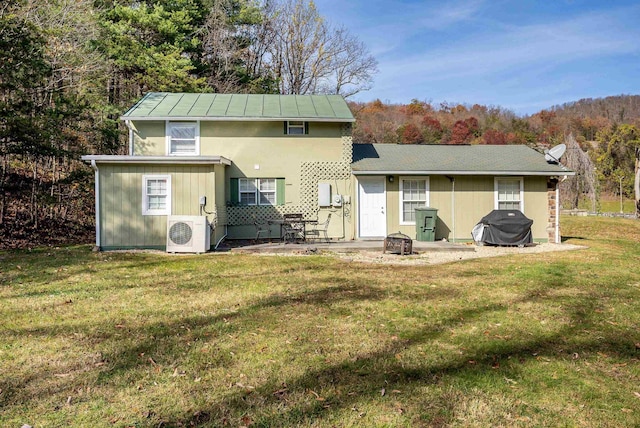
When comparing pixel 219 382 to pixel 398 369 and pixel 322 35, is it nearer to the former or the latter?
pixel 398 369

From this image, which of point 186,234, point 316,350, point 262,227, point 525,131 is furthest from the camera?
point 525,131

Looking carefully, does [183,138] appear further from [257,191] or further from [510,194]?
[510,194]

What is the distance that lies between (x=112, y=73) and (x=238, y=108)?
9.31m

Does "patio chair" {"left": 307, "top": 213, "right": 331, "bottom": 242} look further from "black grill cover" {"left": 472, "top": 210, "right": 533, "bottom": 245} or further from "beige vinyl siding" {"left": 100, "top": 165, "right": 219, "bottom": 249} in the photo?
"black grill cover" {"left": 472, "top": 210, "right": 533, "bottom": 245}

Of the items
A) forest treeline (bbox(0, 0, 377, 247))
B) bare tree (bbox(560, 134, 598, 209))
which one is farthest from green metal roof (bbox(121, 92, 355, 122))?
bare tree (bbox(560, 134, 598, 209))

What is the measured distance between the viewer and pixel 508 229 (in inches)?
477

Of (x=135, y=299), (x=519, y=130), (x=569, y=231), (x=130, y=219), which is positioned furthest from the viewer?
(x=519, y=130)

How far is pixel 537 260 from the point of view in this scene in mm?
9578

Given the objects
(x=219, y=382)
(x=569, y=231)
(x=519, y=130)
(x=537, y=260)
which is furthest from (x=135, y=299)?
(x=519, y=130)

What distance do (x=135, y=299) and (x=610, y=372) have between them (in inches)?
209

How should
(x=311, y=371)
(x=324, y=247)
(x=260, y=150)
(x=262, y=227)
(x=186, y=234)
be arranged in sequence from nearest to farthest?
(x=311, y=371) < (x=186, y=234) < (x=324, y=247) < (x=262, y=227) < (x=260, y=150)

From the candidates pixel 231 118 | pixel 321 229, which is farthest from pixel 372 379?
pixel 231 118

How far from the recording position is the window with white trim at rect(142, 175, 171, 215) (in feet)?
35.2

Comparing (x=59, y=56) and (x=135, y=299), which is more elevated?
(x=59, y=56)
